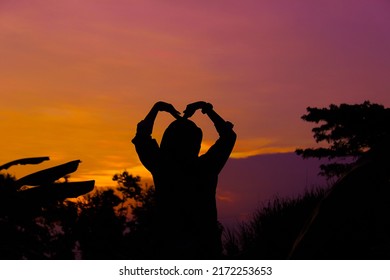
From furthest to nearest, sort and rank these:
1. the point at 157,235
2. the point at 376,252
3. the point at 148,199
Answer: the point at 148,199
the point at 157,235
the point at 376,252

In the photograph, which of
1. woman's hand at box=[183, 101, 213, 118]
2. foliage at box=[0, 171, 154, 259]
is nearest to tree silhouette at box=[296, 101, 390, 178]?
foliage at box=[0, 171, 154, 259]

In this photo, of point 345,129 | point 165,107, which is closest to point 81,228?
point 165,107

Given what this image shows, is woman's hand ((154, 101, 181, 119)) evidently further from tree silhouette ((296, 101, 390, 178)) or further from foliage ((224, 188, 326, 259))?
tree silhouette ((296, 101, 390, 178))

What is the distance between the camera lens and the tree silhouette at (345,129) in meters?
20.8

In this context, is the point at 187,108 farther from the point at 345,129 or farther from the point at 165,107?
the point at 345,129

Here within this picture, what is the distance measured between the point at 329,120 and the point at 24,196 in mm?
18113

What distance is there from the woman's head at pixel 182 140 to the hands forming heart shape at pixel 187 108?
0.87 feet

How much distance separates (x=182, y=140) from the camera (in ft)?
18.1

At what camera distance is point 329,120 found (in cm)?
2162

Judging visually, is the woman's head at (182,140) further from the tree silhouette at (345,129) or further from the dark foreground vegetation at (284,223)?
the tree silhouette at (345,129)

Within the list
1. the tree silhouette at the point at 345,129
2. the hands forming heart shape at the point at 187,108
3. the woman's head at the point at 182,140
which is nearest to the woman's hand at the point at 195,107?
the hands forming heart shape at the point at 187,108

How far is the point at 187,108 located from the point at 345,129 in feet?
53.9
